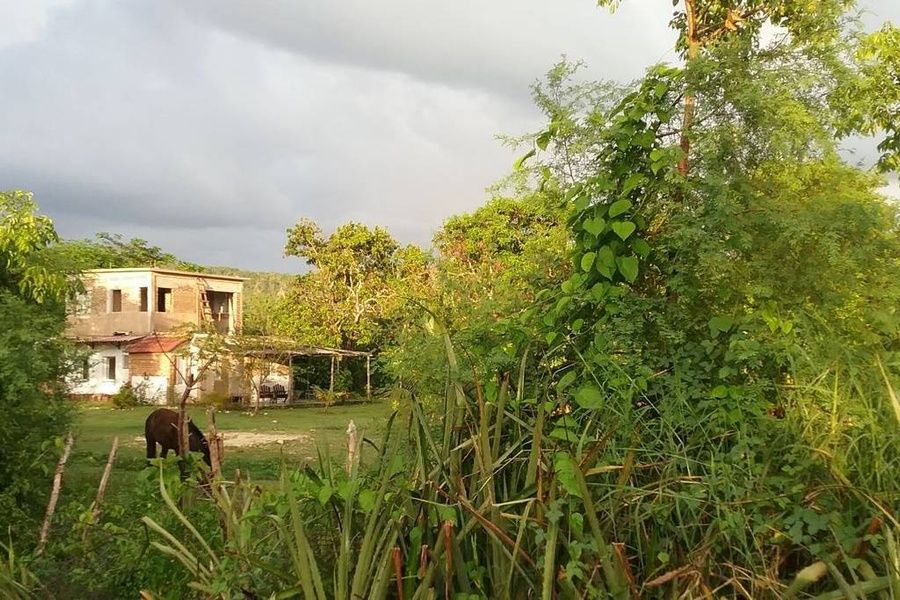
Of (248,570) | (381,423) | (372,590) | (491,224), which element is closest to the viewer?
(372,590)

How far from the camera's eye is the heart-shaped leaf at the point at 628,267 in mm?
3405

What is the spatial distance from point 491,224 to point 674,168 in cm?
2660

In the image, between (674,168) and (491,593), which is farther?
(674,168)

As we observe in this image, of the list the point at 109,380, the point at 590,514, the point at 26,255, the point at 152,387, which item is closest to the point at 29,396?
the point at 26,255

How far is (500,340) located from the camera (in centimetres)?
375

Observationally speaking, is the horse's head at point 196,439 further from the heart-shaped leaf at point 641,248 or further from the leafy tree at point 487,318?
the heart-shaped leaf at point 641,248

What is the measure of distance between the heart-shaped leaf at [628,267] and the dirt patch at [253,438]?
13056mm

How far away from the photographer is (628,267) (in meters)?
3.43

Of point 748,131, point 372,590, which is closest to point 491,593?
point 372,590

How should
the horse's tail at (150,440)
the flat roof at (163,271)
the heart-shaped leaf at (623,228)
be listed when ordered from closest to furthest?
1. the heart-shaped leaf at (623,228)
2. the horse's tail at (150,440)
3. the flat roof at (163,271)

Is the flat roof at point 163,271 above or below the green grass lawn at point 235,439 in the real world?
above

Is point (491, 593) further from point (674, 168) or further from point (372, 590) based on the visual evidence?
point (674, 168)

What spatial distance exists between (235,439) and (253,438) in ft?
1.56

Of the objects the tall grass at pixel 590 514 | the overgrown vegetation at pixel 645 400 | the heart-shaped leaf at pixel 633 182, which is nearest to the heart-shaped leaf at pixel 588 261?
the overgrown vegetation at pixel 645 400
